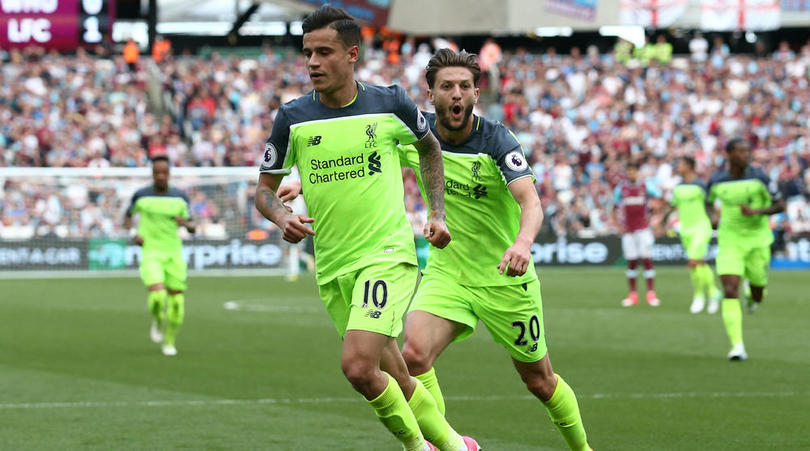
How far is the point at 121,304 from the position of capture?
2208cm

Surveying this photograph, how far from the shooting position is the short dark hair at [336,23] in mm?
6434

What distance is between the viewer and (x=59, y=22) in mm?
22953

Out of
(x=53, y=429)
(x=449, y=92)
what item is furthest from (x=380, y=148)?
(x=53, y=429)

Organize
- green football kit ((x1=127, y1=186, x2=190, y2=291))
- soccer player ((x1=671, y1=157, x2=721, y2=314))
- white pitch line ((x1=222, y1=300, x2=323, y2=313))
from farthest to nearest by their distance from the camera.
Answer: white pitch line ((x1=222, y1=300, x2=323, y2=313)) < soccer player ((x1=671, y1=157, x2=721, y2=314)) < green football kit ((x1=127, y1=186, x2=190, y2=291))

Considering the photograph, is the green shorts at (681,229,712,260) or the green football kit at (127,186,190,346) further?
the green shorts at (681,229,712,260)

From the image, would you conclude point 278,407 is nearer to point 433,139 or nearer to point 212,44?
point 433,139

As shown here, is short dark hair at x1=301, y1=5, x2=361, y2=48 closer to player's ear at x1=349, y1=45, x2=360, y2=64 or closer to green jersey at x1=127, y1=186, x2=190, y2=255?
player's ear at x1=349, y1=45, x2=360, y2=64

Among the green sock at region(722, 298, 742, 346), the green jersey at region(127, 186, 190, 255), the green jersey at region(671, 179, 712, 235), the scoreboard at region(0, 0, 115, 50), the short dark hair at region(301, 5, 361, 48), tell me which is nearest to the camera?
the short dark hair at region(301, 5, 361, 48)

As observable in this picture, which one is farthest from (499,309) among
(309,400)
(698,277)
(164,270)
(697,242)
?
(698,277)

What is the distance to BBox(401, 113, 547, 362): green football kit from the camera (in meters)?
7.20

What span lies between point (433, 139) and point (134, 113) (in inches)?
1136

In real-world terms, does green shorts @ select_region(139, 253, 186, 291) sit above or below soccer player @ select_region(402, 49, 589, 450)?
below

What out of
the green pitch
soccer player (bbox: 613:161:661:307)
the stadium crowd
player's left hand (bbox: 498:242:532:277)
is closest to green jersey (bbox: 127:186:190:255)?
the green pitch

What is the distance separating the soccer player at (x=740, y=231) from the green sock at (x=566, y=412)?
19.7ft
